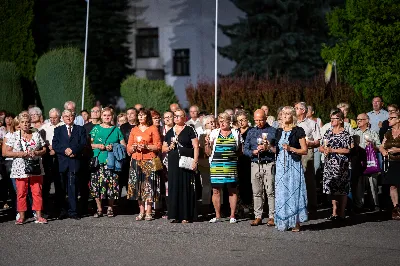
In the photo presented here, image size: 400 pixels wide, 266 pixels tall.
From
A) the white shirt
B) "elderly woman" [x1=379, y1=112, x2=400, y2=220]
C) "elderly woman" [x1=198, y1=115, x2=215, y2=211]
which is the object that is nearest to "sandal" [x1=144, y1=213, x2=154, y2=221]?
"elderly woman" [x1=198, y1=115, x2=215, y2=211]

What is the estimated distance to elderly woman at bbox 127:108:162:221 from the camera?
15.7 metres

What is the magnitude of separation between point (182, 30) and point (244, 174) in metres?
32.4

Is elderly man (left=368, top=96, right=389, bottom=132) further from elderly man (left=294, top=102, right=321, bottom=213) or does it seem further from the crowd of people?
elderly man (left=294, top=102, right=321, bottom=213)

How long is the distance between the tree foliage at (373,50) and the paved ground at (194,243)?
8335 mm

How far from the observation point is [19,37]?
35.8 metres

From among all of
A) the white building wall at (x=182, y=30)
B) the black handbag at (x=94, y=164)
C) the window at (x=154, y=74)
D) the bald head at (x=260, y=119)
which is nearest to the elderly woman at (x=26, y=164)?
the black handbag at (x=94, y=164)

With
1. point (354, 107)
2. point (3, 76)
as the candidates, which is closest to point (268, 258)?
point (354, 107)

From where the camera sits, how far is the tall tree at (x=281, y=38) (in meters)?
37.8

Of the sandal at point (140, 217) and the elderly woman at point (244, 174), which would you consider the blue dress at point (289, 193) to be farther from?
the sandal at point (140, 217)

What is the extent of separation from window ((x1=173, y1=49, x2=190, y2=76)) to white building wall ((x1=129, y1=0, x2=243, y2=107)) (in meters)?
0.24

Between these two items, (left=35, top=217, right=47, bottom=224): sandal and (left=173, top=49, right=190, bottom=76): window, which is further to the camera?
(left=173, top=49, right=190, bottom=76): window

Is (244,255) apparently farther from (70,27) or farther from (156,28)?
(156,28)

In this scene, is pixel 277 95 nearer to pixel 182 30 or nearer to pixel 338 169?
pixel 338 169

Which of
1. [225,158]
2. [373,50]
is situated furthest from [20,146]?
[373,50]
